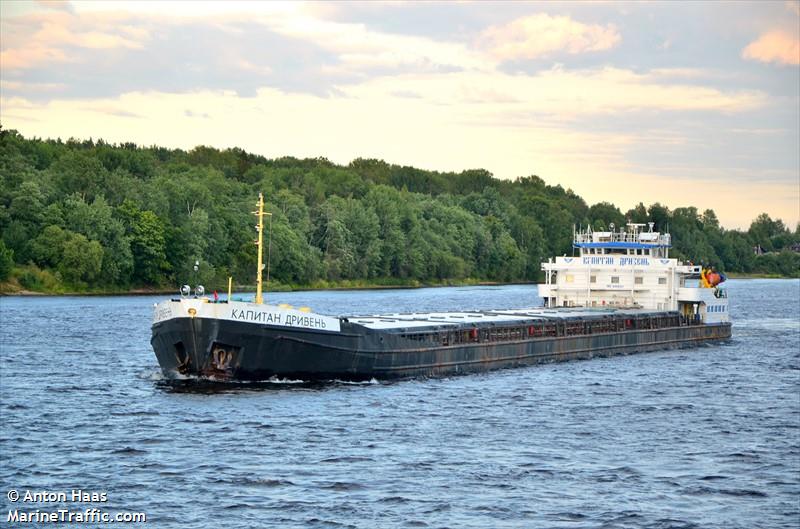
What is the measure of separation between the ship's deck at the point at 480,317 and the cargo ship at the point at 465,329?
112 millimetres

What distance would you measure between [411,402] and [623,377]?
1715cm

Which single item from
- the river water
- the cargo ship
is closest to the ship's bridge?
the cargo ship

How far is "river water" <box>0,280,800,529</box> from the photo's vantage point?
30.3 m

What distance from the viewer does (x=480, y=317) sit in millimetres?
66438

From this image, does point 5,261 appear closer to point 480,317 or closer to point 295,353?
point 480,317

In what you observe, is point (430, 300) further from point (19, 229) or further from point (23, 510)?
point (23, 510)

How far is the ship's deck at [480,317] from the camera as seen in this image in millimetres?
57562

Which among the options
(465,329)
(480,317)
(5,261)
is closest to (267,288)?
(5,261)

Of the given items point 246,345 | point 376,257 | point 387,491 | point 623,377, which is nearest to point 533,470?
point 387,491

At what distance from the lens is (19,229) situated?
125m

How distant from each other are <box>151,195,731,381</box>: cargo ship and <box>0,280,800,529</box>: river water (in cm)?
120

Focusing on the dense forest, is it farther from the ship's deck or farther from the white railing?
the ship's deck

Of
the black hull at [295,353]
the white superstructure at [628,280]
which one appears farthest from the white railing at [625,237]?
the black hull at [295,353]

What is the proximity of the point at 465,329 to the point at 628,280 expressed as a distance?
28.0m
